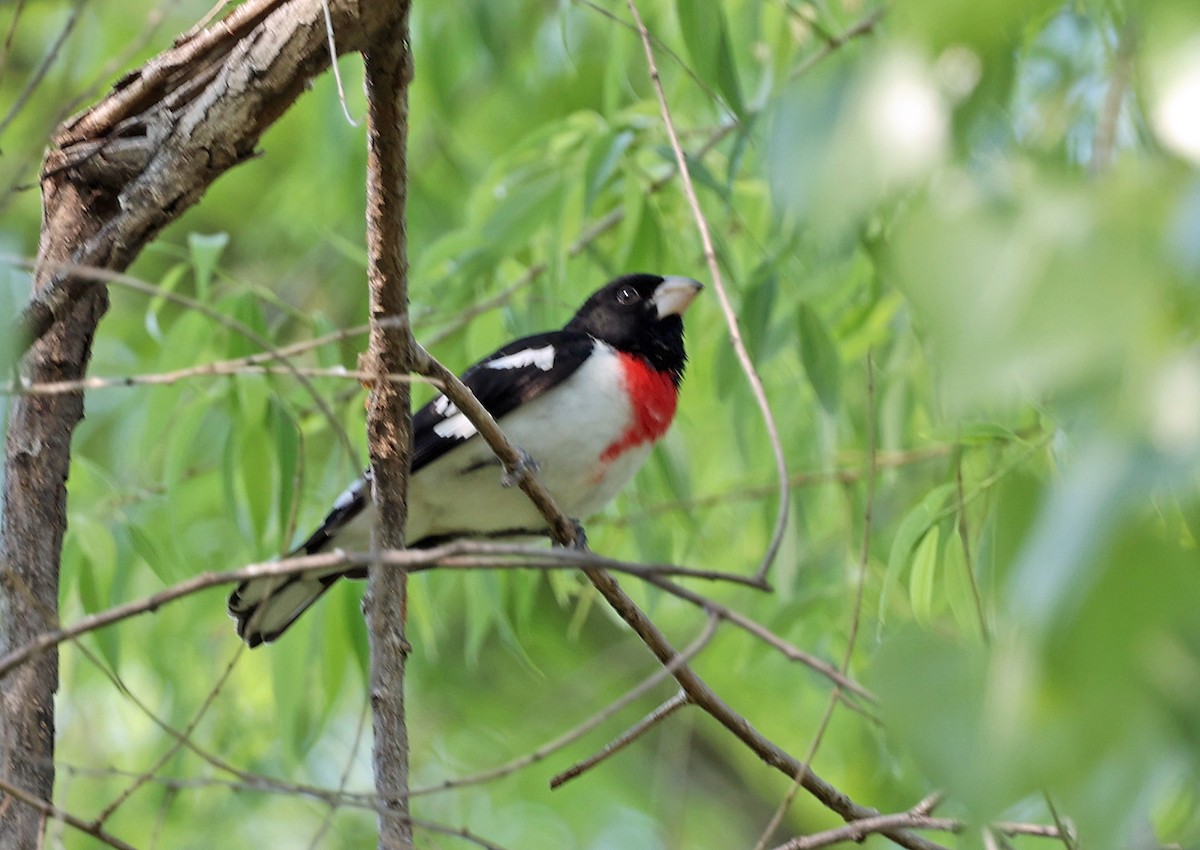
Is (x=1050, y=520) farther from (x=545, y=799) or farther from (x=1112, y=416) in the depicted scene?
(x=545, y=799)

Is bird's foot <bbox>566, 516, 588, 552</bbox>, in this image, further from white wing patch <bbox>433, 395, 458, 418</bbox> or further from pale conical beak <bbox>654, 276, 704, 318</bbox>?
pale conical beak <bbox>654, 276, 704, 318</bbox>

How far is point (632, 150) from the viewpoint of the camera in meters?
3.63

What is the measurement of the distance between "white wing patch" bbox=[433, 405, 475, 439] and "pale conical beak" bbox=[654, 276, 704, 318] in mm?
759

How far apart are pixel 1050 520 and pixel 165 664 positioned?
12.5ft

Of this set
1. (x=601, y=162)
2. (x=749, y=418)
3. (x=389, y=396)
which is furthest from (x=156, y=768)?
(x=749, y=418)

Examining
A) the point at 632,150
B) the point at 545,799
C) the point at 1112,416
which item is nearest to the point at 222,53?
the point at 632,150

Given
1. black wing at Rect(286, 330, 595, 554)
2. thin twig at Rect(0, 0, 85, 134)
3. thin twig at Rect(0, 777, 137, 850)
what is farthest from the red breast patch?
thin twig at Rect(0, 777, 137, 850)

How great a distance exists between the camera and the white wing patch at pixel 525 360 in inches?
149

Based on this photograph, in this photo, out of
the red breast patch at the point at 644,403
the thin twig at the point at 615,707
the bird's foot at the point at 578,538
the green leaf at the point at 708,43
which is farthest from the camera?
the red breast patch at the point at 644,403

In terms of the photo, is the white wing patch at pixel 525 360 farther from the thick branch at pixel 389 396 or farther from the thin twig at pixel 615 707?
the thin twig at pixel 615 707

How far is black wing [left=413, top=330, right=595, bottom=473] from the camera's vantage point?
3.70 metres

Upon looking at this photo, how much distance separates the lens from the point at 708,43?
2941 mm

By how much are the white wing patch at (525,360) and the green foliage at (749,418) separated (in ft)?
0.32

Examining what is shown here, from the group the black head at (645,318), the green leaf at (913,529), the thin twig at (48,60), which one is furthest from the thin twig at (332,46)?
the black head at (645,318)
